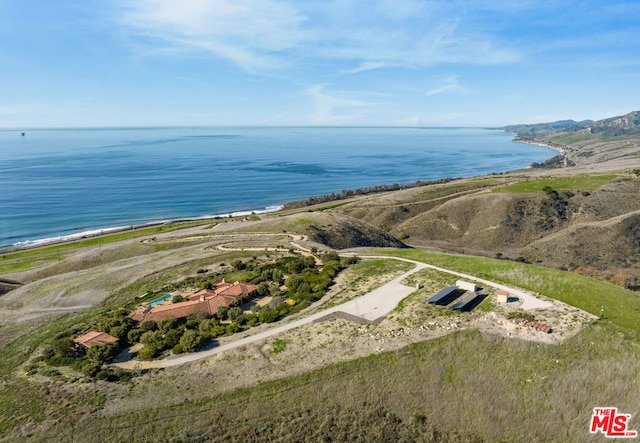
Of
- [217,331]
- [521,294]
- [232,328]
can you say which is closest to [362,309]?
[232,328]

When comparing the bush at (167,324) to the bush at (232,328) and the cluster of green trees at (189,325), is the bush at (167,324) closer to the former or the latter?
the cluster of green trees at (189,325)

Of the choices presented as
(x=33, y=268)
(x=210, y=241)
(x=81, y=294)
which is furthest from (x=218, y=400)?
(x=33, y=268)

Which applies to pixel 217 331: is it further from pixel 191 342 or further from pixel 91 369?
pixel 91 369

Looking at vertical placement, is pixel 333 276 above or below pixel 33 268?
above

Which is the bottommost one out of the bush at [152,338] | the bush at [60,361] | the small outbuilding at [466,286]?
the bush at [60,361]

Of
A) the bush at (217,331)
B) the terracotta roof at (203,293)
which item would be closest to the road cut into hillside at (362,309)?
the bush at (217,331)

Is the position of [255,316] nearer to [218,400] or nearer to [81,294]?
[218,400]

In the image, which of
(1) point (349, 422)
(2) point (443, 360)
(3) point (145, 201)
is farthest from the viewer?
(3) point (145, 201)
